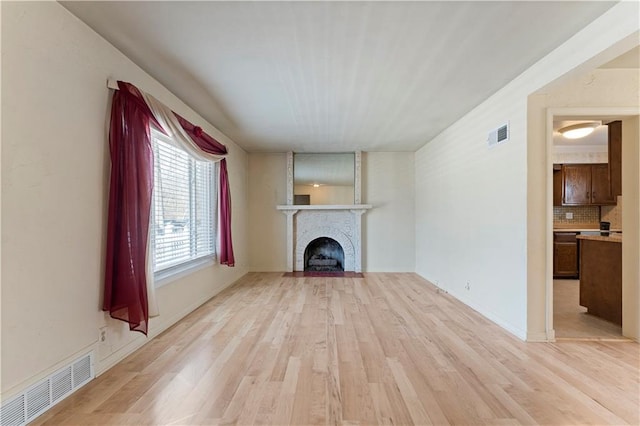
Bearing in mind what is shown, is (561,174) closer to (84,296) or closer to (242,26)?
(242,26)

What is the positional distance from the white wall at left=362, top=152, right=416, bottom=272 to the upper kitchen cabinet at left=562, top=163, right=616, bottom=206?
2.92 metres

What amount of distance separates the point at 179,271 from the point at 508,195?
11.8 ft

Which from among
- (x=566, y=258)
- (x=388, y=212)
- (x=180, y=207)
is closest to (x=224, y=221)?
(x=180, y=207)

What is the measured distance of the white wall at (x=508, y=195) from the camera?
6.93 feet

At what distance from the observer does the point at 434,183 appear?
4.95 metres

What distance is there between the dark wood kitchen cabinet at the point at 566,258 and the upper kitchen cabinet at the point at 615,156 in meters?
2.93

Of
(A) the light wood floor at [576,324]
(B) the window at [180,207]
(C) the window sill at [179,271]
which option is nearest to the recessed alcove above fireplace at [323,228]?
(B) the window at [180,207]

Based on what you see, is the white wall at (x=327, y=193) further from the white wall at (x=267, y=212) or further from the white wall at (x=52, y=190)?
the white wall at (x=52, y=190)

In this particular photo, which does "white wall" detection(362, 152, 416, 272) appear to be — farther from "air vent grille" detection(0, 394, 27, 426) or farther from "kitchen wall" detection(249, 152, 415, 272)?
"air vent grille" detection(0, 394, 27, 426)

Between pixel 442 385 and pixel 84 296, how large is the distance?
2.47m

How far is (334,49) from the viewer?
224 centimetres

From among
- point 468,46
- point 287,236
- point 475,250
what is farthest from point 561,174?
point 287,236

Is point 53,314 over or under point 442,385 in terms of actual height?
over

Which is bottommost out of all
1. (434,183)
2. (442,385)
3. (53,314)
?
(442,385)
